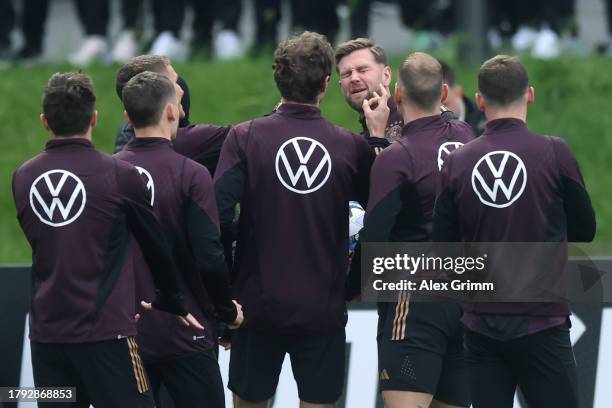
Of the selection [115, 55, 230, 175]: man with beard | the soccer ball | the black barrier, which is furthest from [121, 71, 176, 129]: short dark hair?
the black barrier

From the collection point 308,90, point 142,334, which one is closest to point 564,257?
point 308,90

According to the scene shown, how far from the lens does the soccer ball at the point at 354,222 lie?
7.56m

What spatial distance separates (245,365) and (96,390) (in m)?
0.96

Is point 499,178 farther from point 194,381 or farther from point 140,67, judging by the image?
point 140,67

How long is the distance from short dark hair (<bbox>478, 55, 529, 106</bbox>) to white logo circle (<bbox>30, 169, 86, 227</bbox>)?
1.81 m

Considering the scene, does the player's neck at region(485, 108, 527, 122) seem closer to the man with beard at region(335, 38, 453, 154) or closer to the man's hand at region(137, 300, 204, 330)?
the man with beard at region(335, 38, 453, 154)

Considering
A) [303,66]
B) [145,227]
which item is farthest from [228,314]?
[303,66]

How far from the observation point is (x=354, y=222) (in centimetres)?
760

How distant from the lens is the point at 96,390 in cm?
646

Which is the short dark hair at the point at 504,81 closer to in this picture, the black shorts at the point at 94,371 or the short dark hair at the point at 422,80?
the short dark hair at the point at 422,80

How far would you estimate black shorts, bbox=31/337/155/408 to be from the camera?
6461 mm

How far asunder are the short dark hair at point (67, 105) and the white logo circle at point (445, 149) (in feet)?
5.28

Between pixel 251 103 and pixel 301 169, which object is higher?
pixel 301 169

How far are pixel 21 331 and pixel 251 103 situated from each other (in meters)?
4.12
